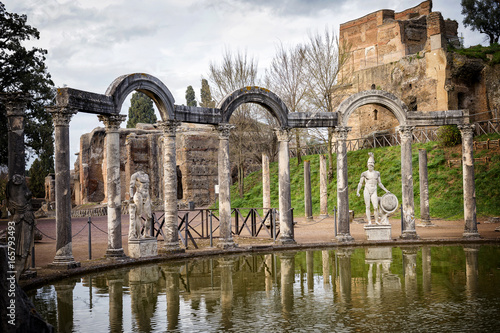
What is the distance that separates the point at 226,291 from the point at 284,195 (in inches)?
274

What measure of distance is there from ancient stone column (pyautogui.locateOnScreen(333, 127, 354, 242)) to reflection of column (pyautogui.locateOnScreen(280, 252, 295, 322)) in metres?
2.39

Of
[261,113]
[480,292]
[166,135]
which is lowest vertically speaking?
[480,292]

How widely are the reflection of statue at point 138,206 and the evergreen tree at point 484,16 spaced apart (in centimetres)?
3763

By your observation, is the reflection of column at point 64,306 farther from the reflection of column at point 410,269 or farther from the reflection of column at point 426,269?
the reflection of column at point 426,269

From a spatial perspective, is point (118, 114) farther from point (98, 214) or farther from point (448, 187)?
point (98, 214)

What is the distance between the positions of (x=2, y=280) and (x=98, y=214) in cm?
3319

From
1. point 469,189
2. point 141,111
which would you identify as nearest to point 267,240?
point 469,189

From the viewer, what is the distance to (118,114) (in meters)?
13.1

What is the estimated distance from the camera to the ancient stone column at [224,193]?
14875mm

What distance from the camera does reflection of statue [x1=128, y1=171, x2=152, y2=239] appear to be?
13.1 metres

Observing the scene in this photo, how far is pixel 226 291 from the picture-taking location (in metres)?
9.06

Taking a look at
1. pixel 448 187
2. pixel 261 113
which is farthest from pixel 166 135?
pixel 261 113

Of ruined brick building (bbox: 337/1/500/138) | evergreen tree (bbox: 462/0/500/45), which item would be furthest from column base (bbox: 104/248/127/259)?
evergreen tree (bbox: 462/0/500/45)

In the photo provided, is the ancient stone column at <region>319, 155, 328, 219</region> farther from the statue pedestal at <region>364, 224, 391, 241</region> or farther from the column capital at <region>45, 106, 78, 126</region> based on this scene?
the column capital at <region>45, 106, 78, 126</region>
